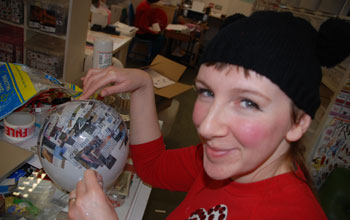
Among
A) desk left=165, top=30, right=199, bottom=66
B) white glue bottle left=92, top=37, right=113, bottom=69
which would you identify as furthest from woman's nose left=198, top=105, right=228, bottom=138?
desk left=165, top=30, right=199, bottom=66

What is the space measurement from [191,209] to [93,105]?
1.49ft

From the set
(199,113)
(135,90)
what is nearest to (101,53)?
(135,90)

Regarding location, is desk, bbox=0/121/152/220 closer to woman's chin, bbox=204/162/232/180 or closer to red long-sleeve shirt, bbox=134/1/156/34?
woman's chin, bbox=204/162/232/180

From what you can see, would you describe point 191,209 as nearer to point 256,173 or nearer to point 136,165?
point 256,173

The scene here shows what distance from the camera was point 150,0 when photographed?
4.80 metres

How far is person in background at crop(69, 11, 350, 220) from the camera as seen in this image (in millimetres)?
564

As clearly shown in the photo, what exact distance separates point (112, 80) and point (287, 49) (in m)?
0.57

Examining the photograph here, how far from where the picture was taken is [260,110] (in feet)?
1.92

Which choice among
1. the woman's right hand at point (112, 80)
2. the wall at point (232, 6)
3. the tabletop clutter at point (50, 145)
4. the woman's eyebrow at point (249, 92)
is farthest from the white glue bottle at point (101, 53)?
the wall at point (232, 6)

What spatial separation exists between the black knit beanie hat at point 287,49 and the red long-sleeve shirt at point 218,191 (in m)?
0.22

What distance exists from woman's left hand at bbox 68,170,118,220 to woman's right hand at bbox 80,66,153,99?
1.07 feet

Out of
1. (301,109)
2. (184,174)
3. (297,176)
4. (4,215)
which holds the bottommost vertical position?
(4,215)

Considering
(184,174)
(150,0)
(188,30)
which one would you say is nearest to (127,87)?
(184,174)

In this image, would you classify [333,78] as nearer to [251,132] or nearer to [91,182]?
[251,132]
